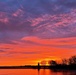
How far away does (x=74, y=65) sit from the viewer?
652ft

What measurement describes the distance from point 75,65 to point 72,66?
3117 mm

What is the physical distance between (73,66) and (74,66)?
5.22 ft

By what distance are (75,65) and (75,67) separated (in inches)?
87.9

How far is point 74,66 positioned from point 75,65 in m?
0.99

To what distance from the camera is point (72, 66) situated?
654 ft

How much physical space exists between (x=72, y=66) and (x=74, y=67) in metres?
2.65

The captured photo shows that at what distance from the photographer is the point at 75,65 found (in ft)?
646

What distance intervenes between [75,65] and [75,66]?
1838 mm

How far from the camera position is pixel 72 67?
652 ft

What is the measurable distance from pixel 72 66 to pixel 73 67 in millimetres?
1385

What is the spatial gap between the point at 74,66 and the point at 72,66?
2735 millimetres

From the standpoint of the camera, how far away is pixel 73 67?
650ft

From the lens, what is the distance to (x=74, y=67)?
197m
